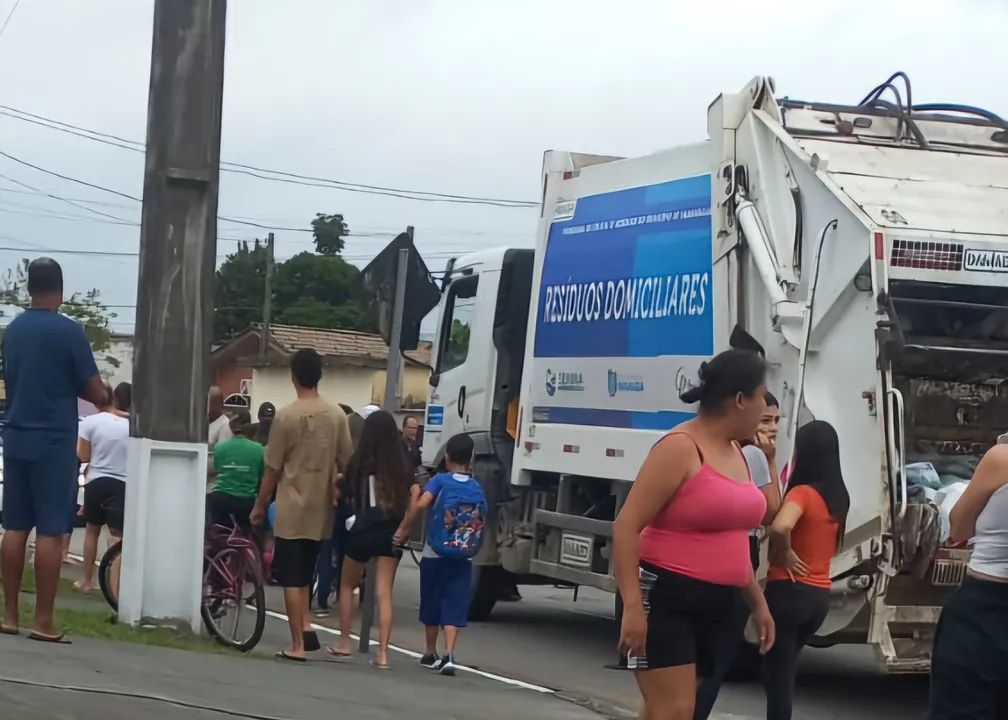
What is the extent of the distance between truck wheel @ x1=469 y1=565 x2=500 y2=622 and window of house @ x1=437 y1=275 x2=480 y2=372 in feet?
6.04

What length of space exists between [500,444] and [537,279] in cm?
154

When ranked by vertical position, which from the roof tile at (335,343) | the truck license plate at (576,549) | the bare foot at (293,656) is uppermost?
the roof tile at (335,343)

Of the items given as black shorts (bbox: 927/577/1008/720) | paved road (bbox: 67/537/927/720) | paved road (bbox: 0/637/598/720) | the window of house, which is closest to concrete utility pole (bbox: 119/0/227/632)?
paved road (bbox: 0/637/598/720)

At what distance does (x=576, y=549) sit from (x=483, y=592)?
2008 mm

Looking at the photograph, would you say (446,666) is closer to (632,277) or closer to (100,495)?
(632,277)

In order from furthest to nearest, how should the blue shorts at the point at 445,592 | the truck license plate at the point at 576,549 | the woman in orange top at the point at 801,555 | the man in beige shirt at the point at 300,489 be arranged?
the truck license plate at the point at 576,549
the blue shorts at the point at 445,592
the man in beige shirt at the point at 300,489
the woman in orange top at the point at 801,555

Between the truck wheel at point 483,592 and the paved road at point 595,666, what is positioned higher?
the truck wheel at point 483,592

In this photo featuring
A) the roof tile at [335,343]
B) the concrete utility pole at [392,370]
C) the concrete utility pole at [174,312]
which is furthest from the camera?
the roof tile at [335,343]

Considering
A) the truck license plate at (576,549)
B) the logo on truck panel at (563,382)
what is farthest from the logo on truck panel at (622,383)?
the truck license plate at (576,549)

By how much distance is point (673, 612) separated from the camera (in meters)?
5.20

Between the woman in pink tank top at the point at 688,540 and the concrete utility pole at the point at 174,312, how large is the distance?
16.0 ft

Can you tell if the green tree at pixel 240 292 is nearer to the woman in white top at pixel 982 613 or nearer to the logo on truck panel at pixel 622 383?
the logo on truck panel at pixel 622 383

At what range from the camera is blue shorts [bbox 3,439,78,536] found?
25.7 ft

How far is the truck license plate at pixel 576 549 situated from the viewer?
1129 centimetres
